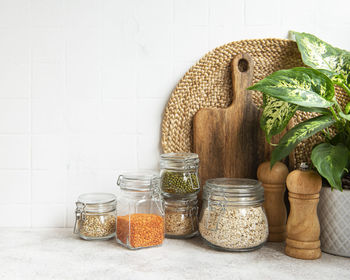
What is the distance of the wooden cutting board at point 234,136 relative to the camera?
1.15 m

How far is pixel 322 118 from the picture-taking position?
95 centimetres

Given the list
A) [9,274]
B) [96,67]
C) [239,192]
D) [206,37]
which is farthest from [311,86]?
[9,274]

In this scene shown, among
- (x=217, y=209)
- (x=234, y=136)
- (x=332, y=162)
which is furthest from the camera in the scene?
(x=234, y=136)

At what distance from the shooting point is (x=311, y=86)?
89 cm

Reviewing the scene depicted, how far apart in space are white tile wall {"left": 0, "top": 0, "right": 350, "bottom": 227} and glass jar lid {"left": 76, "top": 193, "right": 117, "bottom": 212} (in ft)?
0.32

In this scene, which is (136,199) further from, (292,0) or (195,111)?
(292,0)

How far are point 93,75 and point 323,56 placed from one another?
27.7 inches

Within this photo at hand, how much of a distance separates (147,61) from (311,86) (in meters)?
0.53

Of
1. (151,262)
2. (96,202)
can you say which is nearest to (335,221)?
(151,262)

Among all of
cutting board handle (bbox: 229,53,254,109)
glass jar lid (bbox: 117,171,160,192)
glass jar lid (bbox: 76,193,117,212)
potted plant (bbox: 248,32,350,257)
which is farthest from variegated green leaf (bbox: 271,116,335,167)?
glass jar lid (bbox: 76,193,117,212)

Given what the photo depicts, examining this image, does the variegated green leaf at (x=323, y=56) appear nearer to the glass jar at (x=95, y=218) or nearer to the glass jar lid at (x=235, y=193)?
the glass jar lid at (x=235, y=193)

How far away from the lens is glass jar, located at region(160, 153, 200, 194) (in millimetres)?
1048

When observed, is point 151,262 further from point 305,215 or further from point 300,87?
point 300,87

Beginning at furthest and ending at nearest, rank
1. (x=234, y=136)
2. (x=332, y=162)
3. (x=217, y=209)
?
(x=234, y=136) → (x=217, y=209) → (x=332, y=162)
